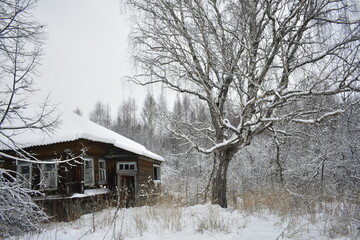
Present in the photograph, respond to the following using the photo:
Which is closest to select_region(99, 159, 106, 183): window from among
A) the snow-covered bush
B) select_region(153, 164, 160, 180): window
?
select_region(153, 164, 160, 180): window

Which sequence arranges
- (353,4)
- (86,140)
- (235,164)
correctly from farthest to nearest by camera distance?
(235,164), (86,140), (353,4)

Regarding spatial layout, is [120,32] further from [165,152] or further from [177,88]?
[165,152]

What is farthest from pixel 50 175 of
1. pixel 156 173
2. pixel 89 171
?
pixel 156 173

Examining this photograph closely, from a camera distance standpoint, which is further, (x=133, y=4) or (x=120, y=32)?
(x=120, y=32)

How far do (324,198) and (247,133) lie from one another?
2.73m

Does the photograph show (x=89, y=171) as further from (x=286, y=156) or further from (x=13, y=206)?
(x=286, y=156)

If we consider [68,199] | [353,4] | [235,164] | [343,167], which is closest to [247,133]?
[353,4]

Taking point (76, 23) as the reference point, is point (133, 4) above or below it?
below

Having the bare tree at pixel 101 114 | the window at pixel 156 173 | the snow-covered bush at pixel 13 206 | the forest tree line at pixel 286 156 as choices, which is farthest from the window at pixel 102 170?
the bare tree at pixel 101 114

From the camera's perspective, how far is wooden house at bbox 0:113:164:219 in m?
11.0

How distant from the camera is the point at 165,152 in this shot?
1388 inches

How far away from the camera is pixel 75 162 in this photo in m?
11.5

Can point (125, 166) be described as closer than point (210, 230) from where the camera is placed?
No

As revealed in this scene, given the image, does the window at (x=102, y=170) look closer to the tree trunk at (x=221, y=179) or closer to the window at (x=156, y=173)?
the window at (x=156, y=173)
